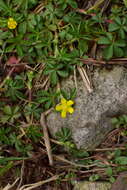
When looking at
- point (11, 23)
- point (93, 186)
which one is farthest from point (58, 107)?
point (11, 23)

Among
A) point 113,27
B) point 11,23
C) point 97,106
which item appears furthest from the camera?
point 11,23

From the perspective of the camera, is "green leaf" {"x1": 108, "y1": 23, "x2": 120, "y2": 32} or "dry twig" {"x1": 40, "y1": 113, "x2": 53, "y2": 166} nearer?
"green leaf" {"x1": 108, "y1": 23, "x2": 120, "y2": 32}

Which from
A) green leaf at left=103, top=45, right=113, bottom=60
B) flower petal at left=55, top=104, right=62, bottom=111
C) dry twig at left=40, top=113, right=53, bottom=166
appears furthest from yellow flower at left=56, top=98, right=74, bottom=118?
green leaf at left=103, top=45, right=113, bottom=60

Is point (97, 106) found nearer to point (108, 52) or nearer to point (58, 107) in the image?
point (58, 107)

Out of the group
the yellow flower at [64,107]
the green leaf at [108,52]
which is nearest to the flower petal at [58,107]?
the yellow flower at [64,107]

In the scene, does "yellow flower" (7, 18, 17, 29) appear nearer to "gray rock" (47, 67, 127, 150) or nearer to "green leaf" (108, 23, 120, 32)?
"gray rock" (47, 67, 127, 150)

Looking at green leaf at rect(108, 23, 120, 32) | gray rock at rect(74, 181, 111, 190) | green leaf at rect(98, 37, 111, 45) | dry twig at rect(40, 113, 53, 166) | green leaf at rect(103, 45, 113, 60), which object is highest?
green leaf at rect(108, 23, 120, 32)

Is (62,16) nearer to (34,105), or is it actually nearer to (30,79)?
(30,79)
